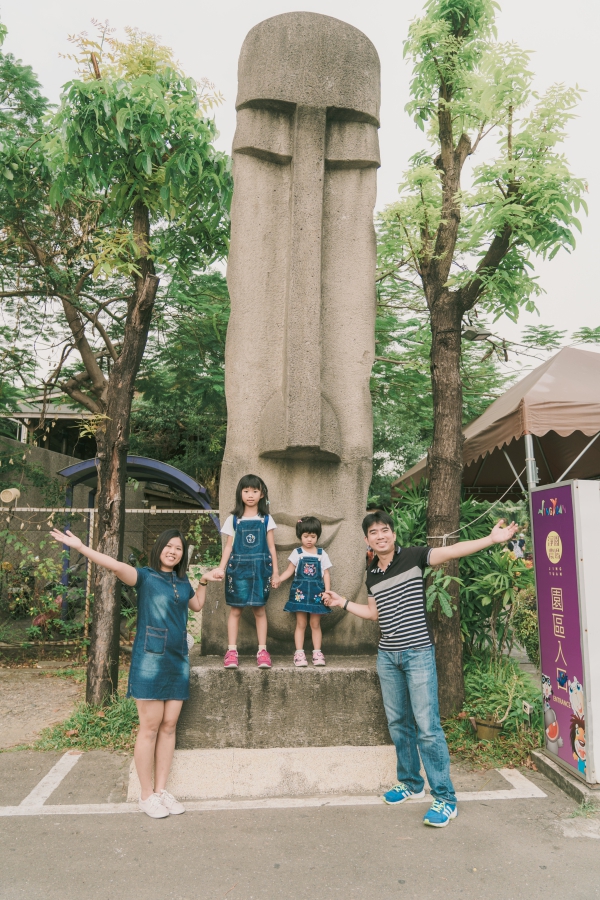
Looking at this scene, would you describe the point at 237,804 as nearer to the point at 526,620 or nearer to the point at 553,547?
the point at 553,547

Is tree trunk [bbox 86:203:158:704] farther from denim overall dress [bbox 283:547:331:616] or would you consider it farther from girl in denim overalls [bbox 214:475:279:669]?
denim overall dress [bbox 283:547:331:616]

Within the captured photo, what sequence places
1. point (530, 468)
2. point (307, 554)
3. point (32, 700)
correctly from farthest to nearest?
point (32, 700) < point (530, 468) < point (307, 554)

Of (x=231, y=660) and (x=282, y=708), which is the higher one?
(x=231, y=660)

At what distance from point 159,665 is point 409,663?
1.51 m

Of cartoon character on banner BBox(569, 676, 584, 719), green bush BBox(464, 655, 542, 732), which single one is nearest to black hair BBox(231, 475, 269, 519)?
cartoon character on banner BBox(569, 676, 584, 719)

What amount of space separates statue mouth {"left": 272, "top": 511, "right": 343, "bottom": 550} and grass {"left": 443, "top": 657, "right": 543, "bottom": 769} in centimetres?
205

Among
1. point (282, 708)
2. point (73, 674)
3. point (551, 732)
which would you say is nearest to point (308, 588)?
point (282, 708)

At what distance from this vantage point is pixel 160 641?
3953mm

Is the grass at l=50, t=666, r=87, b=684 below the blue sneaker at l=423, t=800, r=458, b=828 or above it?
above

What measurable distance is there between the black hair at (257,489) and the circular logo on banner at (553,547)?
2128 millimetres

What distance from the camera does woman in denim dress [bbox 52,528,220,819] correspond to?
154 inches

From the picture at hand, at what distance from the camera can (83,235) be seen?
8.74 metres

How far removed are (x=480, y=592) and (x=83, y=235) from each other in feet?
22.1

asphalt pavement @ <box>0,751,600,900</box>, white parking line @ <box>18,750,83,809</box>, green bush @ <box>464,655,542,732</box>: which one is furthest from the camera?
green bush @ <box>464,655,542,732</box>
